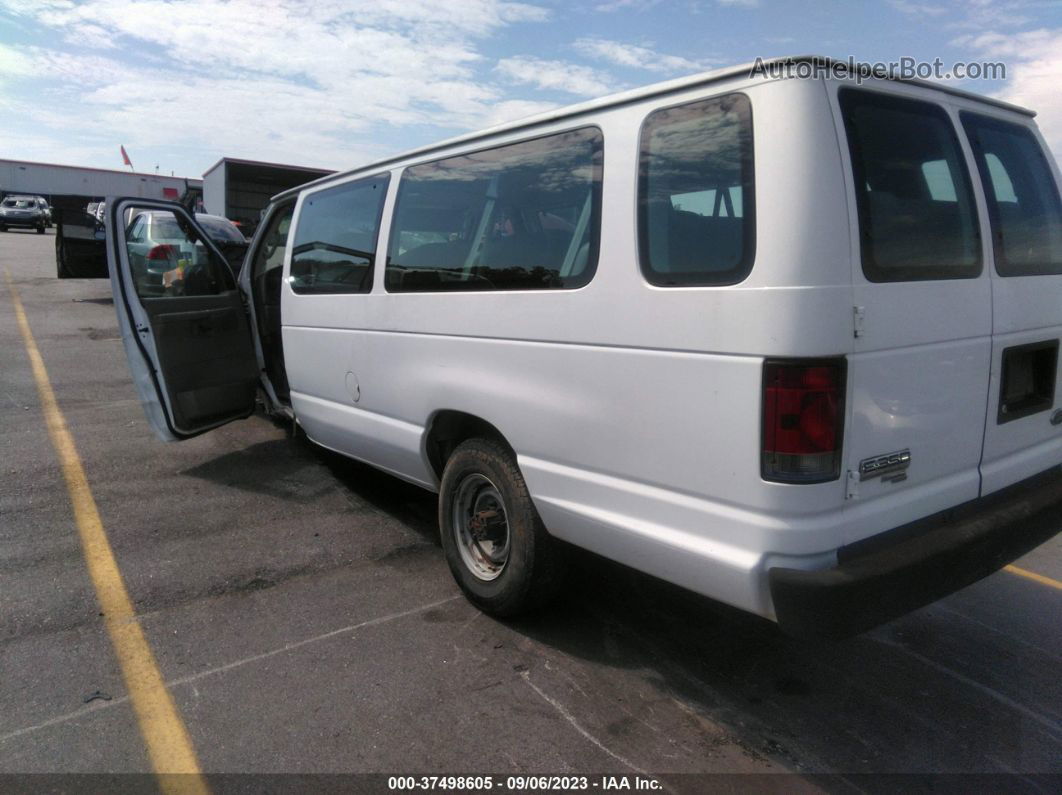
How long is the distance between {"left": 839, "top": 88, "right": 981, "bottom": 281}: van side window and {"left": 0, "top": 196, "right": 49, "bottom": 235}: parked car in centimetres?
3920

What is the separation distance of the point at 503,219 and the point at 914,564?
205cm

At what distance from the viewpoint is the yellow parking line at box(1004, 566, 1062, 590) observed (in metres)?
4.16

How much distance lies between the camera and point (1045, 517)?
2994mm

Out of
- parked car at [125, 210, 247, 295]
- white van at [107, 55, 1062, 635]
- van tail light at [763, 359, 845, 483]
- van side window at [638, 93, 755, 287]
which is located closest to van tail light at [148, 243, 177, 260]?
parked car at [125, 210, 247, 295]

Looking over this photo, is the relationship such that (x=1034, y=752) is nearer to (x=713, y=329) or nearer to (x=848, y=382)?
(x=848, y=382)

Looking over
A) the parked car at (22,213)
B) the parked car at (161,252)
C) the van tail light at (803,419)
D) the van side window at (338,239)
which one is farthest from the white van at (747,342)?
the parked car at (22,213)

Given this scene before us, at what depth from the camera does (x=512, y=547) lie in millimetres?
3381

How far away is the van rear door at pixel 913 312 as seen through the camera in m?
2.44

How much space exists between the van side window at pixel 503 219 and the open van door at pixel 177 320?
1.90 metres

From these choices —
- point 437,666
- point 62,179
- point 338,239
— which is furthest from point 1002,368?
point 62,179

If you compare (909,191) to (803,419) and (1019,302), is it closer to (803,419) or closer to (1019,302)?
(1019,302)

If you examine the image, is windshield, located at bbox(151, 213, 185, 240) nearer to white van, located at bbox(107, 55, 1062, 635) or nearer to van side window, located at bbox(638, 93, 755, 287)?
white van, located at bbox(107, 55, 1062, 635)

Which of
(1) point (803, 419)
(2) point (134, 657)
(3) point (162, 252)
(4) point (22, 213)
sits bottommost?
(2) point (134, 657)

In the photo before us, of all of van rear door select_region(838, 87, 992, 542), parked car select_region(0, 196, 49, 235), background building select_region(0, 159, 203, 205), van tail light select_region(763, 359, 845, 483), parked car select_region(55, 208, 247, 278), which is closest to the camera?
van tail light select_region(763, 359, 845, 483)
